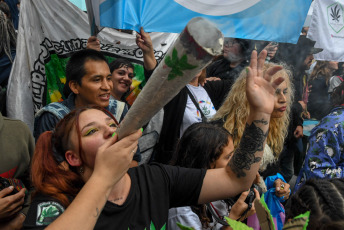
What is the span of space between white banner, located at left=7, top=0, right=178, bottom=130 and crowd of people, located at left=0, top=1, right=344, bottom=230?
11.2 inches

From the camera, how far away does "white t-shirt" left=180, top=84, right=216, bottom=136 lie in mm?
2895

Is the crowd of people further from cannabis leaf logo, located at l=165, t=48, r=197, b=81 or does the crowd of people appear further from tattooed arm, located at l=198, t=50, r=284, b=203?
cannabis leaf logo, located at l=165, t=48, r=197, b=81

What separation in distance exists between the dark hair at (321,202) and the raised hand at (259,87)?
0.36 m

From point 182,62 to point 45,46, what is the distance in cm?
306

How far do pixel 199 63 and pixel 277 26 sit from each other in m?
2.02

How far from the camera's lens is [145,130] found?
3152 millimetres

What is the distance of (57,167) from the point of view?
1.44 m

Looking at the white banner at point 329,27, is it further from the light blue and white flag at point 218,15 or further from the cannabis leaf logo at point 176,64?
the cannabis leaf logo at point 176,64

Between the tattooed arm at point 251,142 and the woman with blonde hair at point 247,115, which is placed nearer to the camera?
the tattooed arm at point 251,142

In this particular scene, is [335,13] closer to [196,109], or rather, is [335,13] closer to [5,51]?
[196,109]

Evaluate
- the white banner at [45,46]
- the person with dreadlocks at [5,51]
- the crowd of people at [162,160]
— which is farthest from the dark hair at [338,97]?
the person with dreadlocks at [5,51]

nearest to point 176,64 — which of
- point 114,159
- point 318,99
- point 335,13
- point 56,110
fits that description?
point 114,159

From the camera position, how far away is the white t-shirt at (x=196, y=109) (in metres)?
2.89

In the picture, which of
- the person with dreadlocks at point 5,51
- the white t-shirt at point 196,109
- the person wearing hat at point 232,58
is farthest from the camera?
the person with dreadlocks at point 5,51
